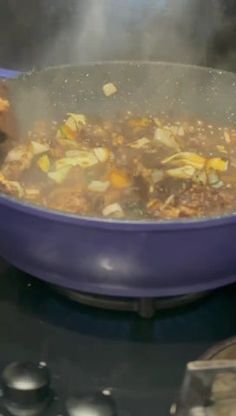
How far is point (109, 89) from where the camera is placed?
136 centimetres

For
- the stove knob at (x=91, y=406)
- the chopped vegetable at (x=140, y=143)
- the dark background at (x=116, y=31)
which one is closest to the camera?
the stove knob at (x=91, y=406)

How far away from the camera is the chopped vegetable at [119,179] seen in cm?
112

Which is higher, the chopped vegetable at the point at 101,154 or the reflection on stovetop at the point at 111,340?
the chopped vegetable at the point at 101,154

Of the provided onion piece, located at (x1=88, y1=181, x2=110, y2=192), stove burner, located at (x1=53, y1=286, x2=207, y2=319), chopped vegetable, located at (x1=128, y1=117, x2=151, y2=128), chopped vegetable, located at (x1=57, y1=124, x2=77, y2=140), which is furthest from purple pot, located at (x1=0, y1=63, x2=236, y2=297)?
chopped vegetable, located at (x1=128, y1=117, x2=151, y2=128)

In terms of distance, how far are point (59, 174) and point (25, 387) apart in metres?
0.40

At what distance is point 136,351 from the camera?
968mm

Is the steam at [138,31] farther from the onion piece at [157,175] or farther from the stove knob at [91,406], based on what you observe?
the stove knob at [91,406]

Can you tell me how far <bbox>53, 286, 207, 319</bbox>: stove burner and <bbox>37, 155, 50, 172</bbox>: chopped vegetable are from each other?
0.73ft

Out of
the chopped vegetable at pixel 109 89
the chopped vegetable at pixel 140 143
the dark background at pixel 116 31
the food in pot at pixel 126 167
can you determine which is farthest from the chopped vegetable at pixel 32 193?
the dark background at pixel 116 31

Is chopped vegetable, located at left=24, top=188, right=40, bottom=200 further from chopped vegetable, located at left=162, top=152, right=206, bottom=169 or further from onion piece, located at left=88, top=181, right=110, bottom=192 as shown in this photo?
chopped vegetable, located at left=162, top=152, right=206, bottom=169

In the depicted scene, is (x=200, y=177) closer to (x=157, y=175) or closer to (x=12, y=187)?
(x=157, y=175)

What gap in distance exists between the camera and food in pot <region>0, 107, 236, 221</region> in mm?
1059

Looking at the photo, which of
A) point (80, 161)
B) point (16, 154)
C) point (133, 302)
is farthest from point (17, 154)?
point (133, 302)

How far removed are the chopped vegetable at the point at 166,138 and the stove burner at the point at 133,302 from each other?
1.06 feet
